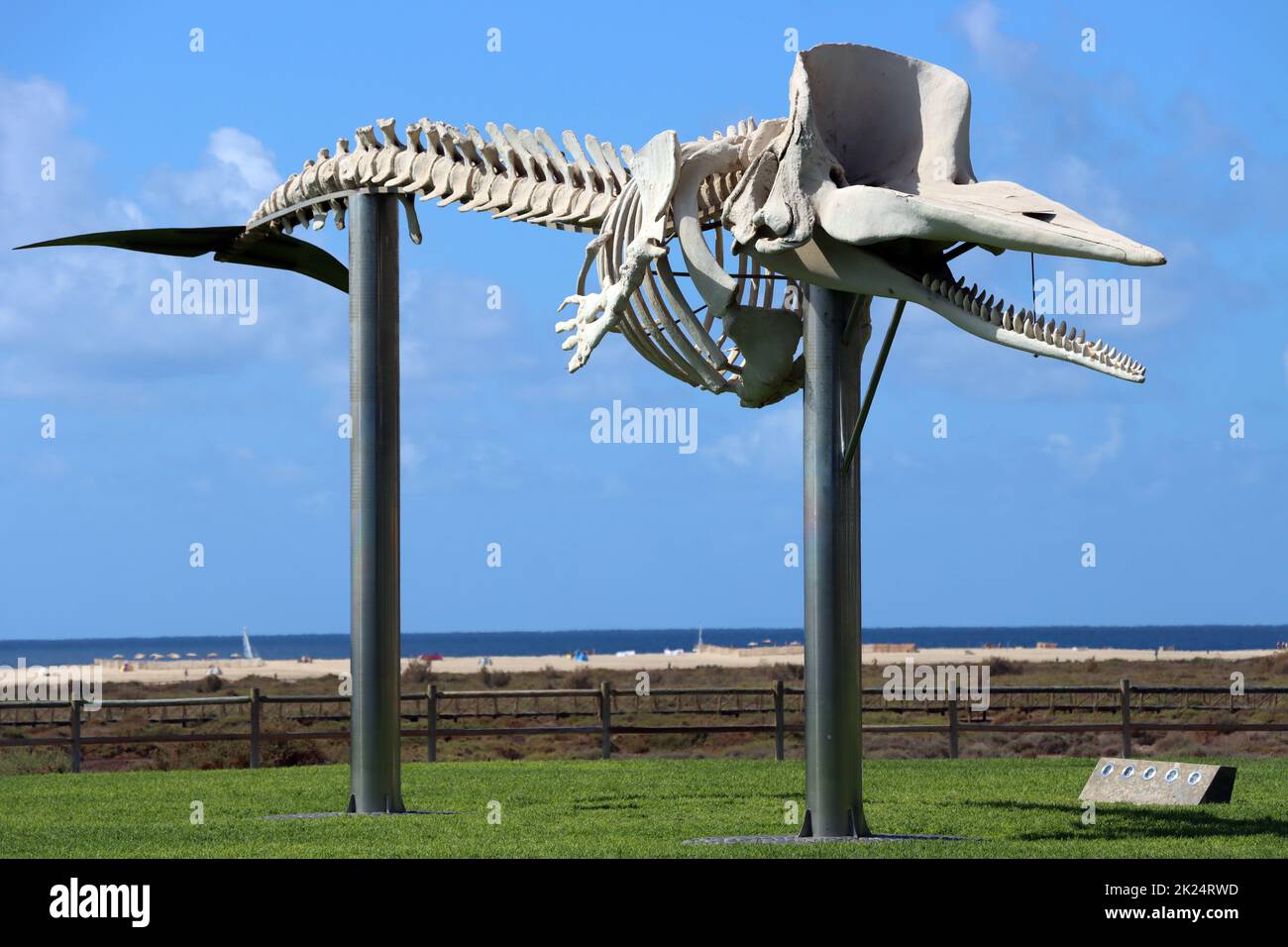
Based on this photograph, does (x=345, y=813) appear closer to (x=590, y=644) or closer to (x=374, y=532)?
(x=374, y=532)

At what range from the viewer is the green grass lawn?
39.5 feet

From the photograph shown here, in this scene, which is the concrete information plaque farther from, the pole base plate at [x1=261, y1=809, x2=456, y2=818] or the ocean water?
the ocean water

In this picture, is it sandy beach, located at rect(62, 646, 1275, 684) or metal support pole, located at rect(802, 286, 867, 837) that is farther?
sandy beach, located at rect(62, 646, 1275, 684)

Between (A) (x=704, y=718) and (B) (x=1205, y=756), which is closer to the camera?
(B) (x=1205, y=756)

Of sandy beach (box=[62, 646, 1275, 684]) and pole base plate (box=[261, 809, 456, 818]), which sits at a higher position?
pole base plate (box=[261, 809, 456, 818])

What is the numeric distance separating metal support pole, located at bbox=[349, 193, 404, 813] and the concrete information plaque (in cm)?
612

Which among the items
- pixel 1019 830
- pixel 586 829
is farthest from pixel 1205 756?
pixel 586 829

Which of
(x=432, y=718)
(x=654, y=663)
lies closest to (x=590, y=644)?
(x=654, y=663)

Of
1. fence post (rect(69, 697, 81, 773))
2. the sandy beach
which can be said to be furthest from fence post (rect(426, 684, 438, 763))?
the sandy beach

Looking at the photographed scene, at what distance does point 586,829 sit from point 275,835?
7.82ft

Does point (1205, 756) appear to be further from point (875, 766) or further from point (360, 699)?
point (360, 699)

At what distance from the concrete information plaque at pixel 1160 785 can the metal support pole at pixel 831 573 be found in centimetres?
397
